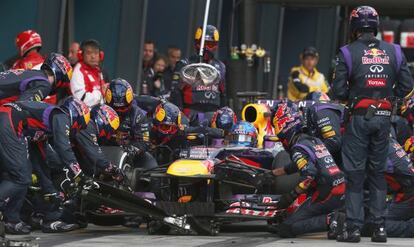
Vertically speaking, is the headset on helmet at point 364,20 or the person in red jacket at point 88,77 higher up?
the headset on helmet at point 364,20

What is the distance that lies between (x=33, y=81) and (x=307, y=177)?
9.63ft

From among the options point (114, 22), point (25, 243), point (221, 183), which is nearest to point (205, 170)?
point (221, 183)

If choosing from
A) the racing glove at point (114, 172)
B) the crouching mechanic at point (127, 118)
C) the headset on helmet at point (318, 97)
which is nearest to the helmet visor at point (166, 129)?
the crouching mechanic at point (127, 118)

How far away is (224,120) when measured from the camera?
56.0 ft

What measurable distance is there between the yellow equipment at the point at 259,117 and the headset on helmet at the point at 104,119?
2108 mm

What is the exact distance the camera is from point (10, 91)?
15.3 meters

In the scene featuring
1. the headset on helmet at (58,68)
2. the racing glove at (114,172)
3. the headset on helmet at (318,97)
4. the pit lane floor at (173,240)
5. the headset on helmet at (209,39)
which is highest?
the headset on helmet at (209,39)

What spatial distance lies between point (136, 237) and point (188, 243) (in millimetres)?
894

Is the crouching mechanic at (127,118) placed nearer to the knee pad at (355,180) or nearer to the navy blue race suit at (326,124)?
the navy blue race suit at (326,124)

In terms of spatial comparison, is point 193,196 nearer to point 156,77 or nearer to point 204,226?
point 204,226

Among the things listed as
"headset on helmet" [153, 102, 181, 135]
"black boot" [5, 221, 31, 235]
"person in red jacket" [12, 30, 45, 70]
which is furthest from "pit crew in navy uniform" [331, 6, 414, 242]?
"person in red jacket" [12, 30, 45, 70]

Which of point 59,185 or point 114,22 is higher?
point 114,22

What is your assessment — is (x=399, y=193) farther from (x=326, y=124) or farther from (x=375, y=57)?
(x=375, y=57)

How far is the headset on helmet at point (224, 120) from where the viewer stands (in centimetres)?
A: 1705
